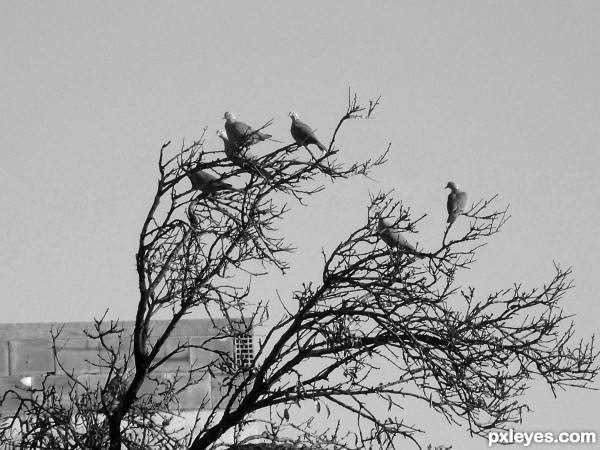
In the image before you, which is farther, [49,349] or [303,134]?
A: [49,349]

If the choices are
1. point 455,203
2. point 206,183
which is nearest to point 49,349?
point 455,203

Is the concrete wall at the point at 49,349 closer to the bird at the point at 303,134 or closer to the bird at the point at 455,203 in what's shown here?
the bird at the point at 455,203

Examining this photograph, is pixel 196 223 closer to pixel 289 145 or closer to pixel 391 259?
pixel 289 145

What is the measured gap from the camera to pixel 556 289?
10719mm

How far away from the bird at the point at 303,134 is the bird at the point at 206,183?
834mm

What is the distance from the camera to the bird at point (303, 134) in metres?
12.4

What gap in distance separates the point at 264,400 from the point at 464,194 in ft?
17.2

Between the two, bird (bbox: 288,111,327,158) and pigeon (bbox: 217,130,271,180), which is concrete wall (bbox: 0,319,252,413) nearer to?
bird (bbox: 288,111,327,158)

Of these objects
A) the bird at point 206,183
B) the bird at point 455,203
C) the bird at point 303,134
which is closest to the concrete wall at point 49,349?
the bird at point 455,203

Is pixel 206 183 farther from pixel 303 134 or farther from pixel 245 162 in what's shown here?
pixel 303 134

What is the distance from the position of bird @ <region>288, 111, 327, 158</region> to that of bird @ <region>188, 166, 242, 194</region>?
83 cm

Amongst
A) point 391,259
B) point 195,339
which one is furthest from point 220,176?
point 195,339

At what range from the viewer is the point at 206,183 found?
1140 centimetres

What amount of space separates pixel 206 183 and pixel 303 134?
1.77 meters
